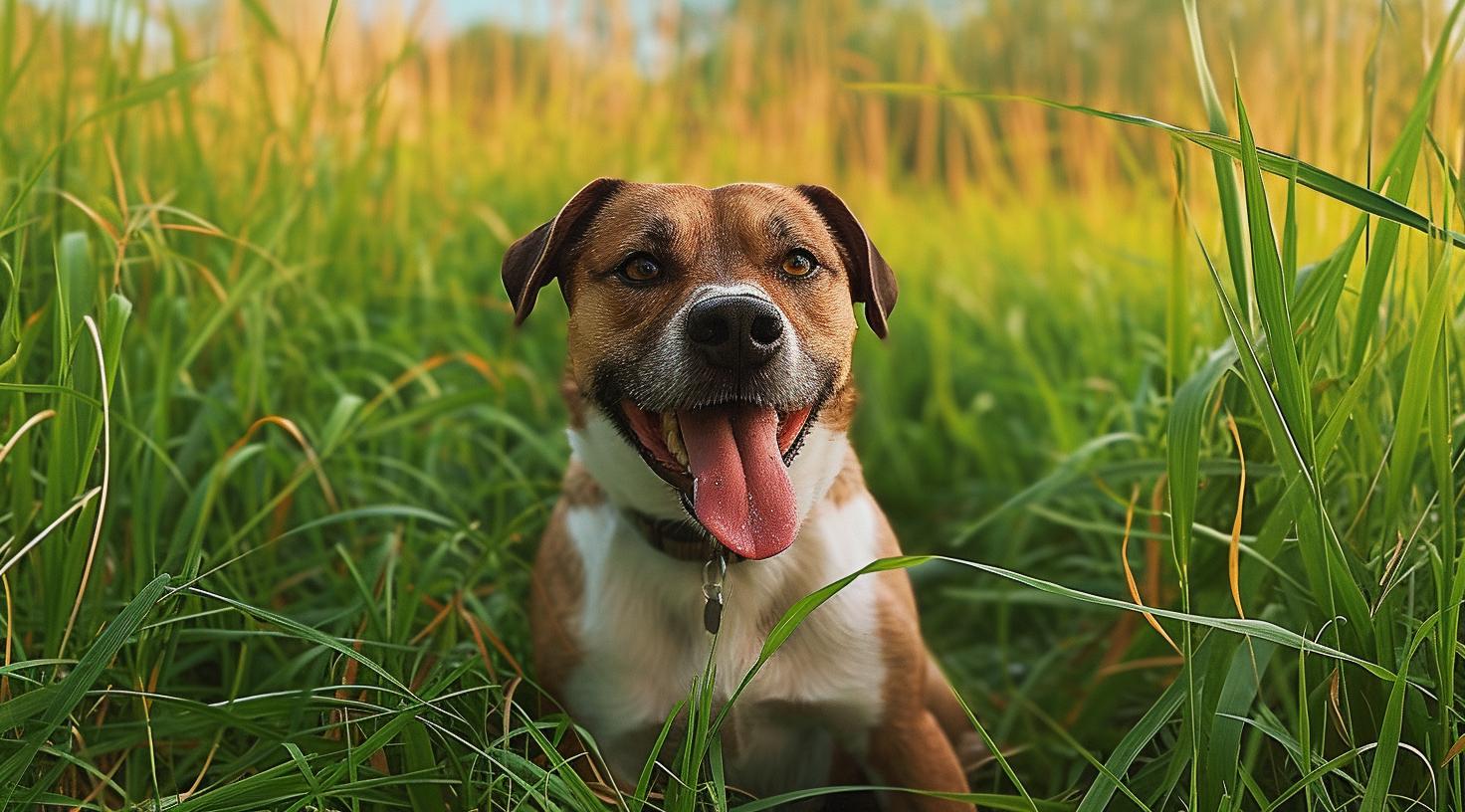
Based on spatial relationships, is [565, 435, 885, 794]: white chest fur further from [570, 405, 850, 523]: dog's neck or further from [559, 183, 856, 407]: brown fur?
[559, 183, 856, 407]: brown fur

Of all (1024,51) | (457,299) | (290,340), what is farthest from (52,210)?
(1024,51)

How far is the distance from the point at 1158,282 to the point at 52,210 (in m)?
3.72

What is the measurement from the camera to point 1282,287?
6.34ft

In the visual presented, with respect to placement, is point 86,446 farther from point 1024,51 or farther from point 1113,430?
point 1024,51

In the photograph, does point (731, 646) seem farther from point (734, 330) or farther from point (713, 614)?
point (734, 330)

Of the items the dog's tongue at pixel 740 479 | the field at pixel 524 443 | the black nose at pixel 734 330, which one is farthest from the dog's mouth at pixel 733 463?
the field at pixel 524 443

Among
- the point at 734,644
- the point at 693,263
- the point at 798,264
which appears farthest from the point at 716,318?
the point at 734,644

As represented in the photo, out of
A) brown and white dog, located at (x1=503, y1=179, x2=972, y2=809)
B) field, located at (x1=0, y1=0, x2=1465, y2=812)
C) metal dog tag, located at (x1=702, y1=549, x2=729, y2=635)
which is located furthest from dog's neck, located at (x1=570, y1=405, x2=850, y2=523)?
field, located at (x1=0, y1=0, x2=1465, y2=812)

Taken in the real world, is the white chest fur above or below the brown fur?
below

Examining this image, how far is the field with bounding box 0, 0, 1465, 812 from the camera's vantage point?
6.84ft

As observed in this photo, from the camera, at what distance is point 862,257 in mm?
2602

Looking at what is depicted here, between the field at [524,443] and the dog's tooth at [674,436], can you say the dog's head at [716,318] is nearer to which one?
the dog's tooth at [674,436]

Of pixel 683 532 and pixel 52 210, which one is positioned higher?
pixel 52 210

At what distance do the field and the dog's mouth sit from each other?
0.40 m
